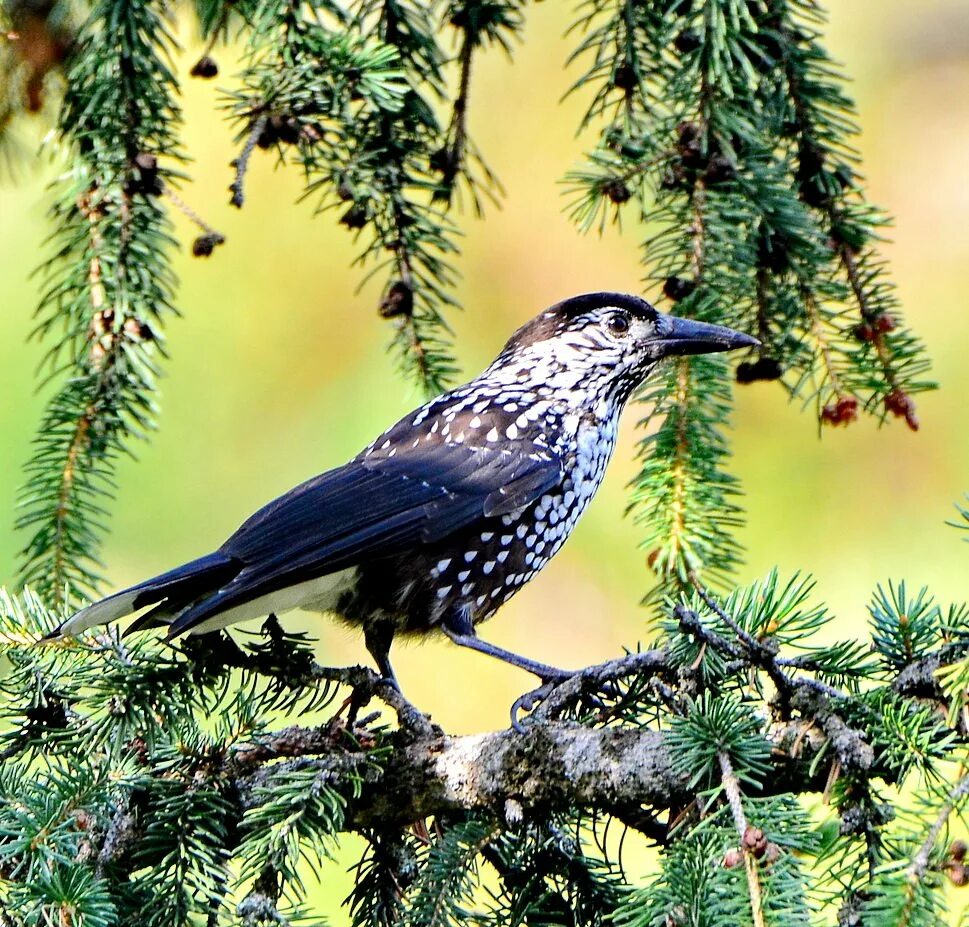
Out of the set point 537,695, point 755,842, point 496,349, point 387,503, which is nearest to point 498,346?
point 496,349

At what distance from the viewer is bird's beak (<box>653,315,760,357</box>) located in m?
2.91

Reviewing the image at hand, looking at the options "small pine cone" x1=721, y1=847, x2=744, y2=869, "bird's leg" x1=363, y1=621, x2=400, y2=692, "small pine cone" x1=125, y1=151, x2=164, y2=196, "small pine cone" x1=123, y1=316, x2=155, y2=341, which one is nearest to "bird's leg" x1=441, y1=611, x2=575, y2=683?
"bird's leg" x1=363, y1=621, x2=400, y2=692

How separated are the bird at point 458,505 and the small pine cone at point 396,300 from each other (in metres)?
0.29

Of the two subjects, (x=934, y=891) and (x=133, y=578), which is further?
(x=133, y=578)

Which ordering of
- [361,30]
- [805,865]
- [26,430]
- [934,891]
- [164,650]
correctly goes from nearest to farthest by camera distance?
[934,891] < [805,865] < [164,650] < [361,30] < [26,430]

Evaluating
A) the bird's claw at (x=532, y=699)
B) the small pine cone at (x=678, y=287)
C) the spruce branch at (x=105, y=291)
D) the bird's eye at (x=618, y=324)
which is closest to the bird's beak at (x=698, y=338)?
the small pine cone at (x=678, y=287)

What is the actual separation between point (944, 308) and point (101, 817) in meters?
3.52

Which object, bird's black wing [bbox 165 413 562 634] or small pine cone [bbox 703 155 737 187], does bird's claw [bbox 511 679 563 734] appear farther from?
small pine cone [bbox 703 155 737 187]

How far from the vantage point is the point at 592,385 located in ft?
11.3

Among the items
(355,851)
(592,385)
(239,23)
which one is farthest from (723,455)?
(355,851)

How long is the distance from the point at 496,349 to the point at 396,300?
1678 millimetres

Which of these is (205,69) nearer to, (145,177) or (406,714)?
(145,177)

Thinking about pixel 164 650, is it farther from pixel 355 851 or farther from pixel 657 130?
pixel 355 851

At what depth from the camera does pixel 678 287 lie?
9.34ft
